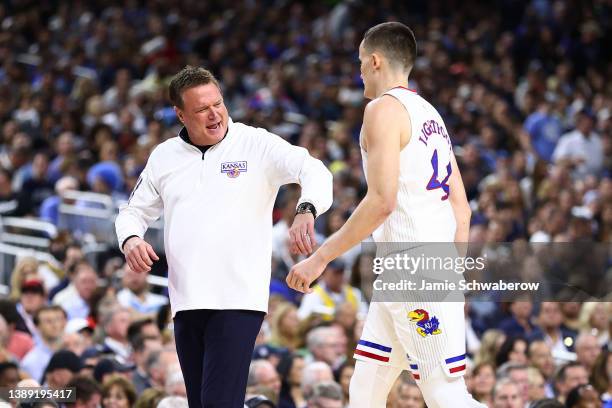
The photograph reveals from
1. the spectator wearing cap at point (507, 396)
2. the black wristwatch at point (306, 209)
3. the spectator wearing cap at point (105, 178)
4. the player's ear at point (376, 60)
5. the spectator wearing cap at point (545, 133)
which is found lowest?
the spectator wearing cap at point (507, 396)

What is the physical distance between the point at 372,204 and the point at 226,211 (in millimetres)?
773

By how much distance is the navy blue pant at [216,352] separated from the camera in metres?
5.25

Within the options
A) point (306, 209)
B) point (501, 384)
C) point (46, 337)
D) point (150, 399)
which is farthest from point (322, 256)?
point (46, 337)

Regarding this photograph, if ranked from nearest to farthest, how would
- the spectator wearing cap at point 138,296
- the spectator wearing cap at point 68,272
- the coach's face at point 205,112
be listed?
the coach's face at point 205,112, the spectator wearing cap at point 138,296, the spectator wearing cap at point 68,272

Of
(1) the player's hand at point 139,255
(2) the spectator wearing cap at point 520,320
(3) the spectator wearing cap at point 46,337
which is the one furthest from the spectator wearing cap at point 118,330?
(1) the player's hand at point 139,255

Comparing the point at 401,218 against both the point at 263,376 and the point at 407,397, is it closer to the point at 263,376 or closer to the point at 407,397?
the point at 407,397

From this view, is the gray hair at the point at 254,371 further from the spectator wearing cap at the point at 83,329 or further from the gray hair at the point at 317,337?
the spectator wearing cap at the point at 83,329

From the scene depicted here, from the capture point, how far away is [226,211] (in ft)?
17.8

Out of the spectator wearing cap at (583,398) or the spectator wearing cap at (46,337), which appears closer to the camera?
the spectator wearing cap at (583,398)

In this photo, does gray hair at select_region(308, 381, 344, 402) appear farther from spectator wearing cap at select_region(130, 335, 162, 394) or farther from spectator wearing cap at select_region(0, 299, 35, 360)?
spectator wearing cap at select_region(0, 299, 35, 360)

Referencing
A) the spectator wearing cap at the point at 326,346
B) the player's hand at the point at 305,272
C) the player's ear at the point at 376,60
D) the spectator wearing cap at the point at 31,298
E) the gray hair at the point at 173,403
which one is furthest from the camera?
the spectator wearing cap at the point at 31,298

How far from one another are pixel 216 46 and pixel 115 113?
3529mm

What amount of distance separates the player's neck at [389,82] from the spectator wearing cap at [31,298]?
17.6ft

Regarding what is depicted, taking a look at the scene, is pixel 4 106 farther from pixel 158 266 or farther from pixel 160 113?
pixel 158 266
